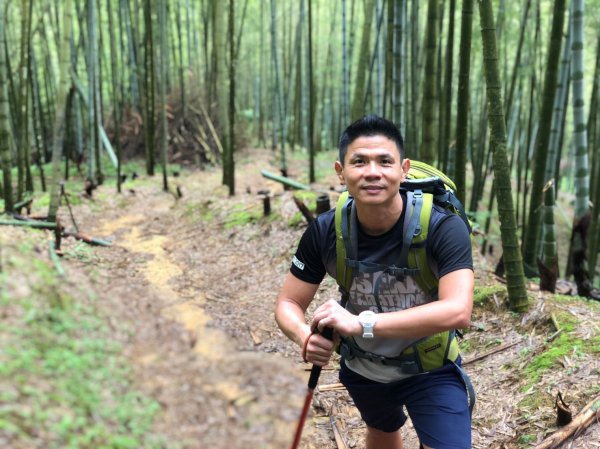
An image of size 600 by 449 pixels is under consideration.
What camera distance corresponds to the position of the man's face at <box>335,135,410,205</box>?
62.5 inches

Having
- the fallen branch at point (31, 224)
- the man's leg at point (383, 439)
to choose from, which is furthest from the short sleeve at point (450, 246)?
Result: the fallen branch at point (31, 224)

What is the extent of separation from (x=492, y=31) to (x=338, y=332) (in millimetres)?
2291

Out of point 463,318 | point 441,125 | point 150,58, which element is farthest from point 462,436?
point 150,58

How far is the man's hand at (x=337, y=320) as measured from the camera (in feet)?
4.79

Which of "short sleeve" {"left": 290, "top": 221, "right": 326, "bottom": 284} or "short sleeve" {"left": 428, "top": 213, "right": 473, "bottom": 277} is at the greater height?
"short sleeve" {"left": 428, "top": 213, "right": 473, "bottom": 277}

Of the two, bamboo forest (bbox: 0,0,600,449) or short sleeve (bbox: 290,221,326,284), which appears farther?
short sleeve (bbox: 290,221,326,284)

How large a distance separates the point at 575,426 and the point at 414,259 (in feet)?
3.73

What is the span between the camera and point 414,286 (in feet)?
5.49

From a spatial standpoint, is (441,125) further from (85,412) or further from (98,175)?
(98,175)

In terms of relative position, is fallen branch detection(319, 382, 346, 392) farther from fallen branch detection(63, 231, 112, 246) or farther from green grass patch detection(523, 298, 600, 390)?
fallen branch detection(63, 231, 112, 246)

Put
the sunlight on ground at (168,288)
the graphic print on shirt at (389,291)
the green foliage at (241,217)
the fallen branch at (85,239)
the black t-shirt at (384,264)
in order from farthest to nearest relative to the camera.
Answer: the green foliage at (241,217) < the fallen branch at (85,239) < the sunlight on ground at (168,288) < the graphic print on shirt at (389,291) < the black t-shirt at (384,264)

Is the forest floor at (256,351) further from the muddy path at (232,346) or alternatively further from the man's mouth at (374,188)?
the man's mouth at (374,188)

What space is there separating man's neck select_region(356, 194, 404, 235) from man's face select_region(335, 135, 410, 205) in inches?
1.4

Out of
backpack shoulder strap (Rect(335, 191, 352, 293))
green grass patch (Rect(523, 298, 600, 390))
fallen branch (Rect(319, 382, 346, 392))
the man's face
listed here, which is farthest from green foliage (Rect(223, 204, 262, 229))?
the man's face
